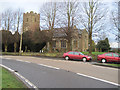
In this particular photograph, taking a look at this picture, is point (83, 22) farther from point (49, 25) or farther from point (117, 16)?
point (49, 25)

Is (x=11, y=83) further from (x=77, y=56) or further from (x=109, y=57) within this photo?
(x=77, y=56)

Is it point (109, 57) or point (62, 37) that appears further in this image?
point (62, 37)

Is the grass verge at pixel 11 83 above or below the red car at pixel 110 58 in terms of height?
below

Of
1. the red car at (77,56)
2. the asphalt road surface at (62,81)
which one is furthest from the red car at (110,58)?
the asphalt road surface at (62,81)

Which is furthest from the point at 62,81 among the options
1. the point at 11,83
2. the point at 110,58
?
the point at 110,58

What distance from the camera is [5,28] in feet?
117

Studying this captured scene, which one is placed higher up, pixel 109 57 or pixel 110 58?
pixel 109 57

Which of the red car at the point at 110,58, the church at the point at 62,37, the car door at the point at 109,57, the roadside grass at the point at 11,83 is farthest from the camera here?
the church at the point at 62,37

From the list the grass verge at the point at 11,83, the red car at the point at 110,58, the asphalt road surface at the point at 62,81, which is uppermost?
the red car at the point at 110,58

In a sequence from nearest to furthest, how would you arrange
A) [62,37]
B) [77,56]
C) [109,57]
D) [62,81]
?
[62,81] < [109,57] < [77,56] < [62,37]

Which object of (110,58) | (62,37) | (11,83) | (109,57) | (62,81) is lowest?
(62,81)

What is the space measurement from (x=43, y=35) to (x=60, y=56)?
310 inches

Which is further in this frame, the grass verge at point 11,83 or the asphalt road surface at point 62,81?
the asphalt road surface at point 62,81

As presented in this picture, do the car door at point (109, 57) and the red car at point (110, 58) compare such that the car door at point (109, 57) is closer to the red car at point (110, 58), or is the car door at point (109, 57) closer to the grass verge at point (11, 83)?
the red car at point (110, 58)
